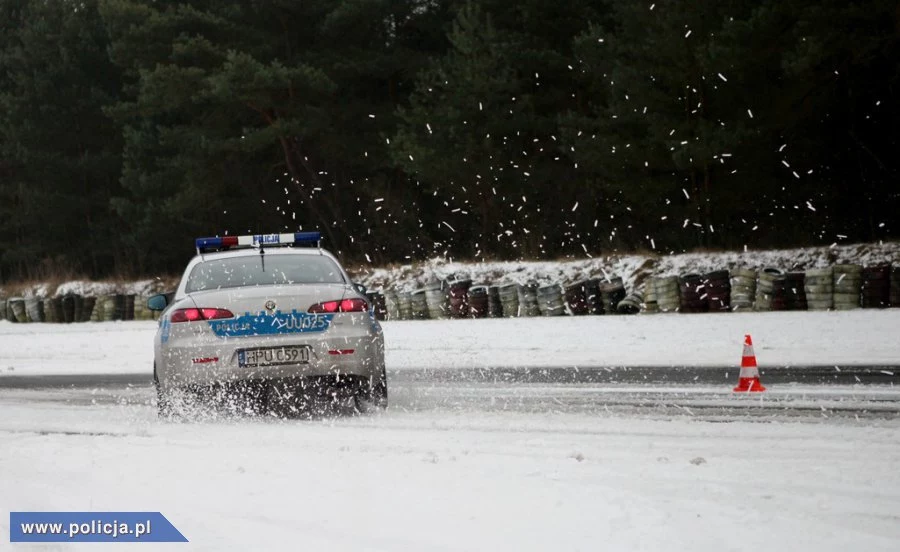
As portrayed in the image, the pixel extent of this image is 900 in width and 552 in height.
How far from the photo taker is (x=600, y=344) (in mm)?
18234

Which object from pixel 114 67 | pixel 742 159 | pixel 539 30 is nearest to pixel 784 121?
pixel 742 159

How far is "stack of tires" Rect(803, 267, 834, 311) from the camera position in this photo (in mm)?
21422

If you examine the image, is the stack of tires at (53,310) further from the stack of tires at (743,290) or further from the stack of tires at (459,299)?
the stack of tires at (743,290)

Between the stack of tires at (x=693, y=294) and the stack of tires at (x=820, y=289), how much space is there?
2035mm

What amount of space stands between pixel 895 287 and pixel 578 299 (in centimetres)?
639

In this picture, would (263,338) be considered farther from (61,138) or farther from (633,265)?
(61,138)

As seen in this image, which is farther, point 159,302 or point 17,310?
point 17,310

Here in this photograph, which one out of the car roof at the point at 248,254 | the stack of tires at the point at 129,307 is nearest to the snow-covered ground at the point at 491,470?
the car roof at the point at 248,254

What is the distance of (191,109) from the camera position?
45.4m

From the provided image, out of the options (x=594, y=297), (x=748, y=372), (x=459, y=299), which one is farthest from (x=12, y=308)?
(x=748, y=372)

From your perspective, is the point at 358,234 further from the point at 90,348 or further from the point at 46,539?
the point at 46,539

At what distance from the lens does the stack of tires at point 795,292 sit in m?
21.8

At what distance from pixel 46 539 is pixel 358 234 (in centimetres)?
4271

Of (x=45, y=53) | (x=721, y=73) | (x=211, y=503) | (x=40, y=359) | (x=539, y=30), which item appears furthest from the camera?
(x=45, y=53)
